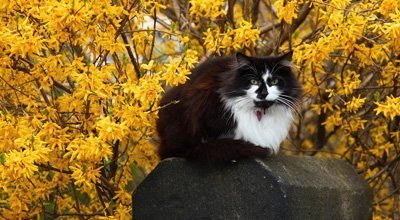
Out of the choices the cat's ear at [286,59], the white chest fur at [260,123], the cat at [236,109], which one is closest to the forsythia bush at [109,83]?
the cat at [236,109]

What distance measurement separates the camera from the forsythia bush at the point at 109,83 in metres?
4.67

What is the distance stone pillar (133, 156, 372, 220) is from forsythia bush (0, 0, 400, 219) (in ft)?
0.99

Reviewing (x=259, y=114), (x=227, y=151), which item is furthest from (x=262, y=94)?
(x=227, y=151)

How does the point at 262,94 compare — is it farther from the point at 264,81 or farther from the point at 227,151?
the point at 227,151

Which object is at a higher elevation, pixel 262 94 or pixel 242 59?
pixel 242 59

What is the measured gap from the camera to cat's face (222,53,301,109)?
4965 millimetres

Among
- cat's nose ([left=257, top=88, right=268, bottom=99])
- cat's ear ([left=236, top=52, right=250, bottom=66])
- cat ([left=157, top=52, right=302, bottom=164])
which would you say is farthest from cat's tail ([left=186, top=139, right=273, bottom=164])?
cat's ear ([left=236, top=52, right=250, bottom=66])

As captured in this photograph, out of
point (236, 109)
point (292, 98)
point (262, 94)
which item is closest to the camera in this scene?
point (262, 94)

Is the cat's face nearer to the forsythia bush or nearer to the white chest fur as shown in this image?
the white chest fur

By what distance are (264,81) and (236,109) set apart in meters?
0.24

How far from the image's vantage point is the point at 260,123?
510cm

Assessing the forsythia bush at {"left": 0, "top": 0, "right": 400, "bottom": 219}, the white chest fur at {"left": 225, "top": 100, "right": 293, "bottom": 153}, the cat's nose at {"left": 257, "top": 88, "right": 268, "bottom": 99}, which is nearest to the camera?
the forsythia bush at {"left": 0, "top": 0, "right": 400, "bottom": 219}

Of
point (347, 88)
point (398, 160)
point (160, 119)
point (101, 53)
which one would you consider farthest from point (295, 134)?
point (101, 53)

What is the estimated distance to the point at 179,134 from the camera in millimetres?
5270
